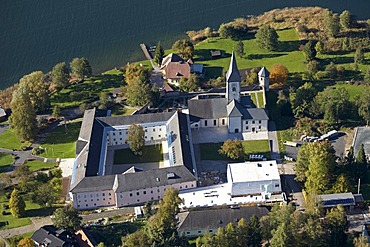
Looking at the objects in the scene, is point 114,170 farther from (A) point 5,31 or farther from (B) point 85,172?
(A) point 5,31

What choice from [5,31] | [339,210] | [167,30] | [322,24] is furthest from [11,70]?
[339,210]

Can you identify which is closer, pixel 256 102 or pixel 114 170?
pixel 114 170

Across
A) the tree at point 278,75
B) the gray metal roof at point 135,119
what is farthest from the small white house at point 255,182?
the tree at point 278,75

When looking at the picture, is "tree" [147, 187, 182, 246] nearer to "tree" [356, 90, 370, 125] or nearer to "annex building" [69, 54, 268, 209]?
"annex building" [69, 54, 268, 209]

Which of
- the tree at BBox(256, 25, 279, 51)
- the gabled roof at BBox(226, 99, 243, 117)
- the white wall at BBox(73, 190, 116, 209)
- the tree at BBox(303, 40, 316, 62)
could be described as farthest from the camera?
the tree at BBox(256, 25, 279, 51)

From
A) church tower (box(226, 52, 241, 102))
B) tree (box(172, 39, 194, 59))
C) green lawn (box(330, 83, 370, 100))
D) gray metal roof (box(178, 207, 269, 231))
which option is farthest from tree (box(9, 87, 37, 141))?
green lawn (box(330, 83, 370, 100))
